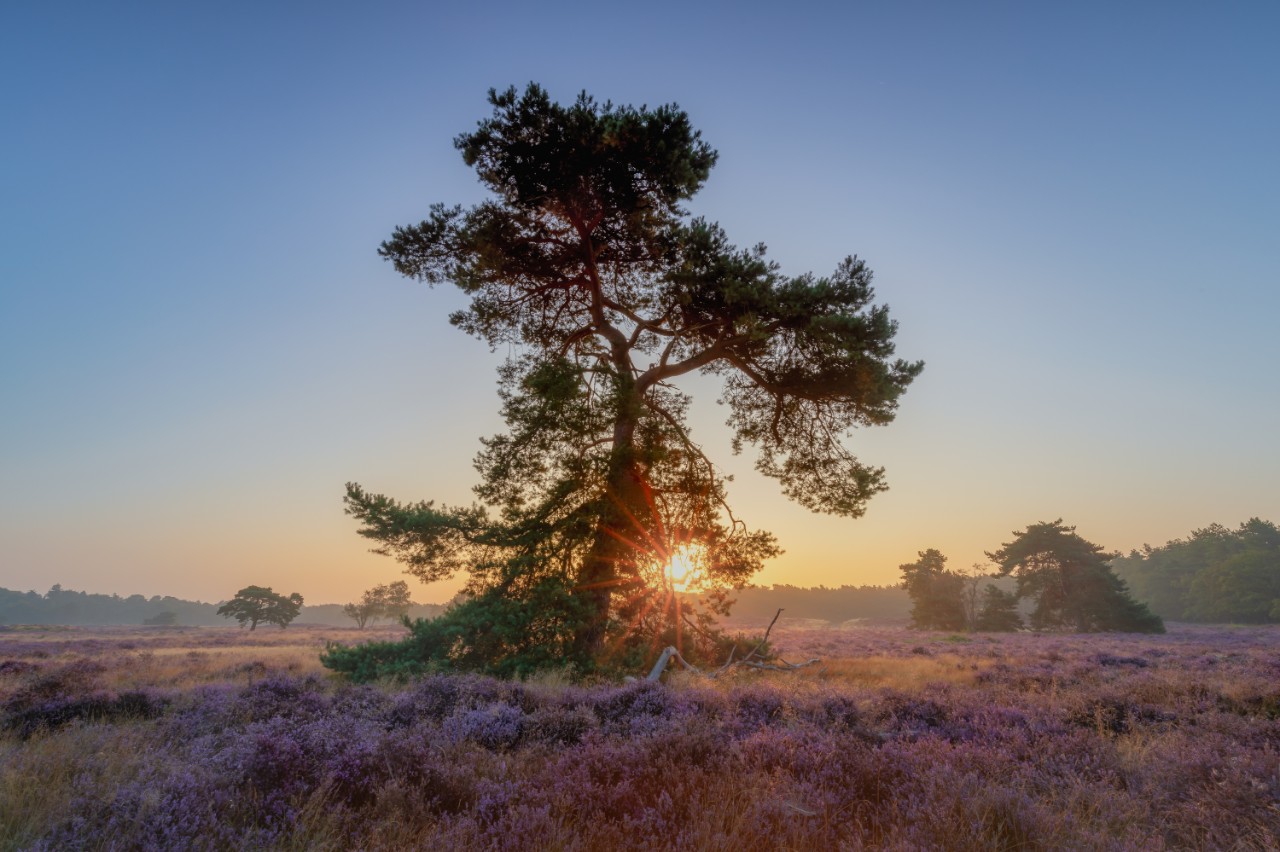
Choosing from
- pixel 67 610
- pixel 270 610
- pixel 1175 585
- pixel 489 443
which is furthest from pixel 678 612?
pixel 67 610

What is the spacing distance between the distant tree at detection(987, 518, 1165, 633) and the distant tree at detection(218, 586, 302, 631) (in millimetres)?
78680

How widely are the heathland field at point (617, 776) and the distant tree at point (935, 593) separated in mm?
52676

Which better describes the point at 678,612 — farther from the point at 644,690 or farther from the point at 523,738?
the point at 523,738

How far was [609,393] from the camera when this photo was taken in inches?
507

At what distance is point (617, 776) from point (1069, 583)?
58173 millimetres

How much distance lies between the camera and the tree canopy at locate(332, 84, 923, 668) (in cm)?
1206

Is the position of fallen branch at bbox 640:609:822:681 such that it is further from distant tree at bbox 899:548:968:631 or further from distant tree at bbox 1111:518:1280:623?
distant tree at bbox 1111:518:1280:623

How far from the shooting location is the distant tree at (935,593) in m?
52.9

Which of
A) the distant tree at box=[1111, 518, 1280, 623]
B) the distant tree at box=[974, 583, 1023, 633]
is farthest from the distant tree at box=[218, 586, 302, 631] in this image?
the distant tree at box=[1111, 518, 1280, 623]

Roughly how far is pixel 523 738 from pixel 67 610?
250567 mm

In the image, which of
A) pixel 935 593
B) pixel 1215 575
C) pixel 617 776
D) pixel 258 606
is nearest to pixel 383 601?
pixel 258 606

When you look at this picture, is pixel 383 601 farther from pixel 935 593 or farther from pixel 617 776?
pixel 617 776

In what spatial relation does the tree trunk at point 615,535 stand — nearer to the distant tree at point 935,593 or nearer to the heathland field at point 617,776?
the heathland field at point 617,776

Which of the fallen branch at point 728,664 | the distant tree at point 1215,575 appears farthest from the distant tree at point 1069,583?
the fallen branch at point 728,664
